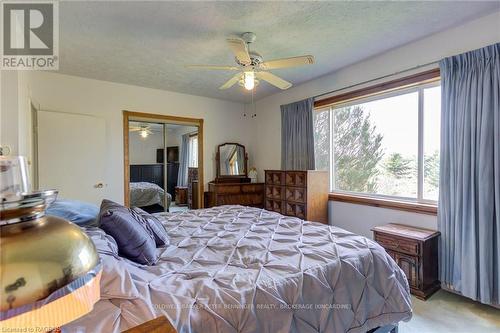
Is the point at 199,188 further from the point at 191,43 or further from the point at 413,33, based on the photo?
the point at 413,33

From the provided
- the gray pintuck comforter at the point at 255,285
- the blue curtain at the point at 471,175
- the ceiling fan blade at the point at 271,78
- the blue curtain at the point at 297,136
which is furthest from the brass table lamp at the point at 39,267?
the blue curtain at the point at 297,136

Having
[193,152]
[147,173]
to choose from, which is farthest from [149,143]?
[193,152]

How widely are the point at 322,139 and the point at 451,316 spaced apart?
8.38ft

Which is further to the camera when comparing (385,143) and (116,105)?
(116,105)

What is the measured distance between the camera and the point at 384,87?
2.98 meters

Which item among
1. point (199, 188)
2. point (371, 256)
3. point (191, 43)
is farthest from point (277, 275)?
point (199, 188)

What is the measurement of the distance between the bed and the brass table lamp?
378 cm

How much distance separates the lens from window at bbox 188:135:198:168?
4668mm

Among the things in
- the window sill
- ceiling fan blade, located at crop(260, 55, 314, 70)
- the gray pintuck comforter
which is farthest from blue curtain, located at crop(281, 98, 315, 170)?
the gray pintuck comforter

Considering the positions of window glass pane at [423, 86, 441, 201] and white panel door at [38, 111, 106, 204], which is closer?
window glass pane at [423, 86, 441, 201]

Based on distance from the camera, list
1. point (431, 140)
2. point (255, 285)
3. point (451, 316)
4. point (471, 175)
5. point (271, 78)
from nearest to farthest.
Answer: point (255, 285) < point (451, 316) < point (471, 175) < point (271, 78) < point (431, 140)

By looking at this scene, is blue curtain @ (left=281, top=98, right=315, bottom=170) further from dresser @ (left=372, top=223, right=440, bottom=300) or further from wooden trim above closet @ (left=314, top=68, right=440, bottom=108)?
dresser @ (left=372, top=223, right=440, bottom=300)

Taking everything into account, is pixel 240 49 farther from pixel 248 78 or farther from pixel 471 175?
pixel 471 175

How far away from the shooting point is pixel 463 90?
7.54 feet
